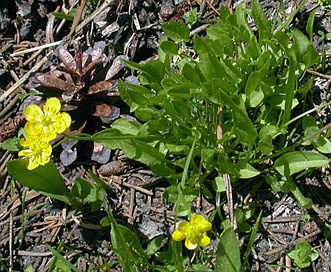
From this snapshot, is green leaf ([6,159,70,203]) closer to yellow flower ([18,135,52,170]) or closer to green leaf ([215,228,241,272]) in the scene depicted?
yellow flower ([18,135,52,170])

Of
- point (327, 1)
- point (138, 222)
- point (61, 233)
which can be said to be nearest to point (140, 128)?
point (138, 222)

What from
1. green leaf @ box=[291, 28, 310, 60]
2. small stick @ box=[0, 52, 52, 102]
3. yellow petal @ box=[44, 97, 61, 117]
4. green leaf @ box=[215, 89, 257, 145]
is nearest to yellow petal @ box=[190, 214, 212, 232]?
green leaf @ box=[215, 89, 257, 145]

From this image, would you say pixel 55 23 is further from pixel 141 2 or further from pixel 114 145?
pixel 114 145

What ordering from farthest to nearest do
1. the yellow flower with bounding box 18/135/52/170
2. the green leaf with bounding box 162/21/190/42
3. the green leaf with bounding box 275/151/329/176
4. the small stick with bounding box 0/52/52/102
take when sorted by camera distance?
1. the small stick with bounding box 0/52/52/102
2. the green leaf with bounding box 162/21/190/42
3. the green leaf with bounding box 275/151/329/176
4. the yellow flower with bounding box 18/135/52/170

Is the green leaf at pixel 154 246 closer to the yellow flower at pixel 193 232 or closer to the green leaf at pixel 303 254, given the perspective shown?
the yellow flower at pixel 193 232

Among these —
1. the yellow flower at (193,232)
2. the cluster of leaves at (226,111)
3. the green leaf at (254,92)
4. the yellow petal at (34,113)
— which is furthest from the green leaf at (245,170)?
the yellow petal at (34,113)

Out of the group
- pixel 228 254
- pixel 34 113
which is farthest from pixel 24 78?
pixel 228 254

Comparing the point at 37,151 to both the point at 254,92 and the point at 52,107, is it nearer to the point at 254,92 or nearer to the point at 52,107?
the point at 52,107
